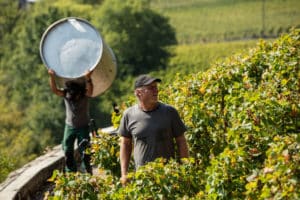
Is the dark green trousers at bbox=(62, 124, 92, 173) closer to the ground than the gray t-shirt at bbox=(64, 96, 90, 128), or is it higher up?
closer to the ground

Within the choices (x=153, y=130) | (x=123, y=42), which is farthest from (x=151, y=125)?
(x=123, y=42)

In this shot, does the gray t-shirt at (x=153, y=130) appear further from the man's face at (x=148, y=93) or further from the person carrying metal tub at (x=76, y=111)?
the person carrying metal tub at (x=76, y=111)

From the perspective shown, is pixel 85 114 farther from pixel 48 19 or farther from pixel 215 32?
pixel 215 32

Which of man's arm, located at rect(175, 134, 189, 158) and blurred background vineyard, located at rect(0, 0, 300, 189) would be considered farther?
blurred background vineyard, located at rect(0, 0, 300, 189)

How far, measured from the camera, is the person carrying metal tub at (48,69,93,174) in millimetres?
8094

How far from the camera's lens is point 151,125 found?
5.43 meters

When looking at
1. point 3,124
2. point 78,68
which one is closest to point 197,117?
point 78,68

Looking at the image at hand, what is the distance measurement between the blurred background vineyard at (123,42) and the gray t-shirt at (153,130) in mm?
42132

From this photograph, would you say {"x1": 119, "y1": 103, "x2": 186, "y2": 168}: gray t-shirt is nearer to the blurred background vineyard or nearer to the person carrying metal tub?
the person carrying metal tub

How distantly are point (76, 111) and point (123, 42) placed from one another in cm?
5904

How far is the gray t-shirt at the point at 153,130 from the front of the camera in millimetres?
5434

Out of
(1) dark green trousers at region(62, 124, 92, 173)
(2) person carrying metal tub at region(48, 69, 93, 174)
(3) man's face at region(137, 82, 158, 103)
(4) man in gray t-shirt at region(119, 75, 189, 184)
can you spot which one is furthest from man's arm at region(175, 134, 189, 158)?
(1) dark green trousers at region(62, 124, 92, 173)

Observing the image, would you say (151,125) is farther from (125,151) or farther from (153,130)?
(125,151)

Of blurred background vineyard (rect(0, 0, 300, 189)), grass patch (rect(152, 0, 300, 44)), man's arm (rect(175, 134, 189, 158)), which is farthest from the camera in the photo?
grass patch (rect(152, 0, 300, 44))
